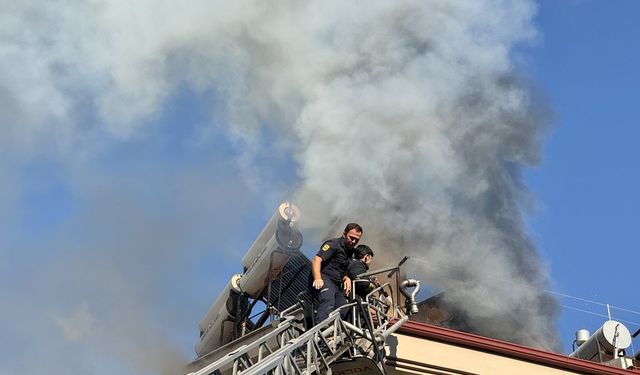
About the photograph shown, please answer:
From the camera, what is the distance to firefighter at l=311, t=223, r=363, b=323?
888cm

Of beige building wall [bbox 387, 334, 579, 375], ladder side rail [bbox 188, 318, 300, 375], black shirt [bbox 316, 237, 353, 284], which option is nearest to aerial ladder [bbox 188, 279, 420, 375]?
ladder side rail [bbox 188, 318, 300, 375]

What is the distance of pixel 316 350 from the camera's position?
8078 mm

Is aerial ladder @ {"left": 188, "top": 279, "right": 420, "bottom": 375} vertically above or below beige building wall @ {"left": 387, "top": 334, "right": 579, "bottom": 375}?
below

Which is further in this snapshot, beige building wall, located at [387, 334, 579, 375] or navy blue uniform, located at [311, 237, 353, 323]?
beige building wall, located at [387, 334, 579, 375]

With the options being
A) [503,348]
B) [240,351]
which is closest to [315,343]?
[240,351]

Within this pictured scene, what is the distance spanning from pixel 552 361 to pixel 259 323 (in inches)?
190

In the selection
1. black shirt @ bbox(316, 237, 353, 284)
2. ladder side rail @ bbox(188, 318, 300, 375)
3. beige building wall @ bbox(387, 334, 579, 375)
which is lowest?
ladder side rail @ bbox(188, 318, 300, 375)

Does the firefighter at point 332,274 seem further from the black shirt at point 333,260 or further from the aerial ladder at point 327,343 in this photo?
the aerial ladder at point 327,343

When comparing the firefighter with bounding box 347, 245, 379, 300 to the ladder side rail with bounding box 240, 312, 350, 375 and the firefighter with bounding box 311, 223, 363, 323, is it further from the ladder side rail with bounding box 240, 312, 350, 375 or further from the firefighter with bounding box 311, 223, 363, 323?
the ladder side rail with bounding box 240, 312, 350, 375

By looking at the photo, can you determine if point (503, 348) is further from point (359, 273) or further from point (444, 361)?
point (359, 273)

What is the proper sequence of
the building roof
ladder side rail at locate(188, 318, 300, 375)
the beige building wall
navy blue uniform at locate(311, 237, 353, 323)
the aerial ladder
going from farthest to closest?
the building roof
the beige building wall
navy blue uniform at locate(311, 237, 353, 323)
the aerial ladder
ladder side rail at locate(188, 318, 300, 375)

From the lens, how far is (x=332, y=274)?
359 inches

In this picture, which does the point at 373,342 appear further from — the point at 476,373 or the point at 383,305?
the point at 476,373

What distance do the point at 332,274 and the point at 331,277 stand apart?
0.04 metres
